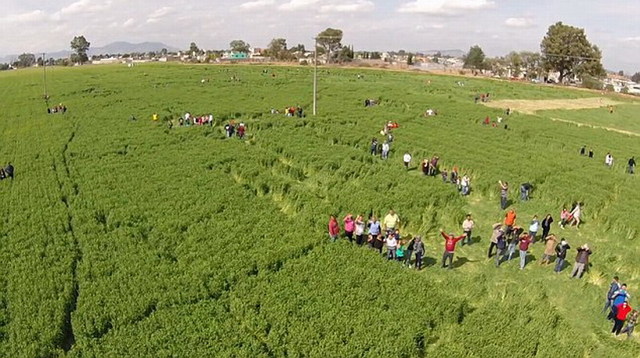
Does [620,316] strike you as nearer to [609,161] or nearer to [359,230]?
[359,230]

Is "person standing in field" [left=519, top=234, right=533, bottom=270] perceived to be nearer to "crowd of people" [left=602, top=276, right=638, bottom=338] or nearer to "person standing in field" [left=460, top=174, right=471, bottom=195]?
"crowd of people" [left=602, top=276, right=638, bottom=338]

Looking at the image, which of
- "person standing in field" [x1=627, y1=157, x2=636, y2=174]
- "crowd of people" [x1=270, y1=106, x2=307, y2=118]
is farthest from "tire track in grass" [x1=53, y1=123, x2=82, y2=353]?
"person standing in field" [x1=627, y1=157, x2=636, y2=174]

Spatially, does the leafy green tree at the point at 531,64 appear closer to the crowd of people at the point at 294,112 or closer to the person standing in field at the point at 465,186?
the crowd of people at the point at 294,112

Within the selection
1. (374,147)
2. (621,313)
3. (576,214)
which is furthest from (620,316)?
(374,147)

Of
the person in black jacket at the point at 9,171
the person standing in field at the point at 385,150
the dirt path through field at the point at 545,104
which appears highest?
the dirt path through field at the point at 545,104

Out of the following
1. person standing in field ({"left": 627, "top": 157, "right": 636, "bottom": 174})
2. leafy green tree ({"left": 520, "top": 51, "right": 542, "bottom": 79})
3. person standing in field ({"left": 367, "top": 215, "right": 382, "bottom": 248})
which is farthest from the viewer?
leafy green tree ({"left": 520, "top": 51, "right": 542, "bottom": 79})

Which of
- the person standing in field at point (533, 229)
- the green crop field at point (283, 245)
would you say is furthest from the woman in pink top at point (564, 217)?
the person standing in field at point (533, 229)

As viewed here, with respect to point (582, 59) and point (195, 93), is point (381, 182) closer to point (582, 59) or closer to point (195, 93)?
point (195, 93)
